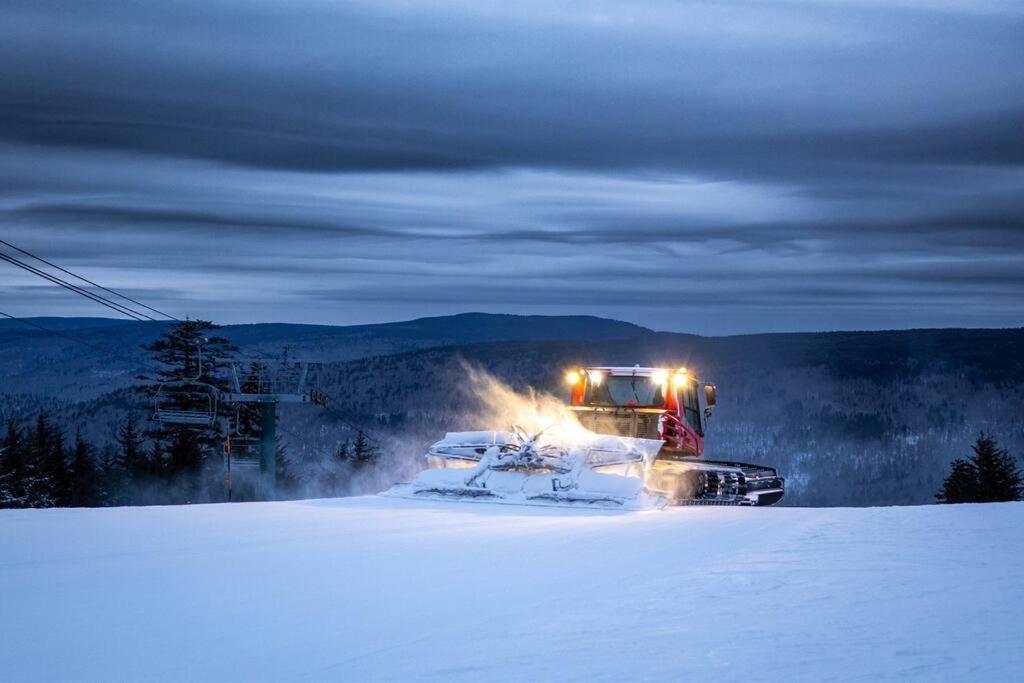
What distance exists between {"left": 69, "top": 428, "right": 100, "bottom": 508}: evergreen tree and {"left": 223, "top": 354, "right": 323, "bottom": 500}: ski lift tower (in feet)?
63.4

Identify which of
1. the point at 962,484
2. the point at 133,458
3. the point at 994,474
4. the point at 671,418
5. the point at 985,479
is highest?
the point at 671,418

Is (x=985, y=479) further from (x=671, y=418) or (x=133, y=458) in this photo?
(x=133, y=458)

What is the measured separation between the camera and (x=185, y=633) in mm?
6762

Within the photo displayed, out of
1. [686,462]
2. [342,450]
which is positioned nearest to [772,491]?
[686,462]

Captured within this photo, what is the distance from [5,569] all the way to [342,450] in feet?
220

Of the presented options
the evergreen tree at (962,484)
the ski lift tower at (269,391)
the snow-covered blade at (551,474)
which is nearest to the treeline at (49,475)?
the ski lift tower at (269,391)

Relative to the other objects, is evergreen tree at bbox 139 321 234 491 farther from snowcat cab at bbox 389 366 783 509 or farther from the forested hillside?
the forested hillside

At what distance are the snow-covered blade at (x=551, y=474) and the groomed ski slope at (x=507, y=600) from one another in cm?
327

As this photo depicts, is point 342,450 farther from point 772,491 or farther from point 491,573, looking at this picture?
point 491,573

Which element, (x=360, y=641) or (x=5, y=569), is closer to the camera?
(x=360, y=641)

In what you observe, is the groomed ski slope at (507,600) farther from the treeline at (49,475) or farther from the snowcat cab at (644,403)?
the treeline at (49,475)

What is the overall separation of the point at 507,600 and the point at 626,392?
43.8 feet

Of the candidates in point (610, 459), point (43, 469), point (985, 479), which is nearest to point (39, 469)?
point (43, 469)

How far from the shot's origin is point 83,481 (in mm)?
55250
